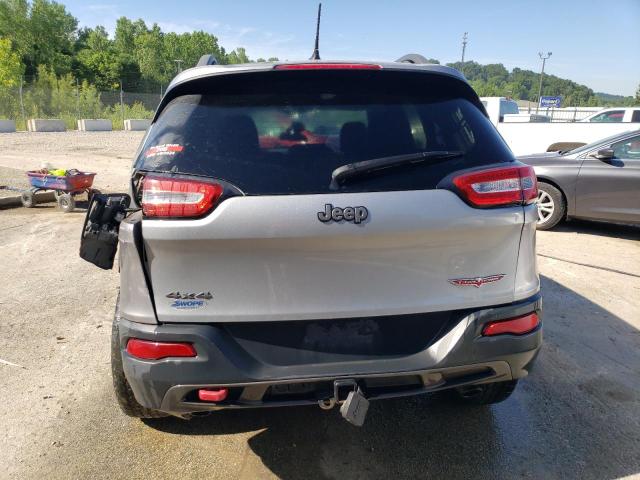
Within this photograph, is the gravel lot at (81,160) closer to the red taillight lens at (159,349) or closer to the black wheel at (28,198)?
the black wheel at (28,198)

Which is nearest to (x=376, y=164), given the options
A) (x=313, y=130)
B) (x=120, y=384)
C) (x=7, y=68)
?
(x=313, y=130)

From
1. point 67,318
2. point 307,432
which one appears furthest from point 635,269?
point 67,318

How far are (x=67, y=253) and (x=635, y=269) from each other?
674 centimetres

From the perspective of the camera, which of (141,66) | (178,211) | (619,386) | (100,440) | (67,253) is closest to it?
(178,211)

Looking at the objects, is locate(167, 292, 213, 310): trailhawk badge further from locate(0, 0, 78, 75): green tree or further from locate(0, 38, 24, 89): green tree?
locate(0, 0, 78, 75): green tree

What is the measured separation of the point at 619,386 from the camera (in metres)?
3.12

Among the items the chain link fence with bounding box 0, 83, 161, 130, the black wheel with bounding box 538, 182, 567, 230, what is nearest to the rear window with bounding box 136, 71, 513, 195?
the black wheel with bounding box 538, 182, 567, 230

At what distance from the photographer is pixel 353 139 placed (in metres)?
2.05

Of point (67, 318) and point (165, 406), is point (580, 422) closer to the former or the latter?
point (165, 406)

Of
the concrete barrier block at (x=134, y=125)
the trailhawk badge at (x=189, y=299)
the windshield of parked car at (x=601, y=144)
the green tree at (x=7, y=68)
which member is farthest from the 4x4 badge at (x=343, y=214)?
the green tree at (x=7, y=68)

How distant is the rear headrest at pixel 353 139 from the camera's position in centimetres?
201

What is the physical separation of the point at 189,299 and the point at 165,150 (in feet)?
Answer: 2.07

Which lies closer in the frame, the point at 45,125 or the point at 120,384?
the point at 120,384

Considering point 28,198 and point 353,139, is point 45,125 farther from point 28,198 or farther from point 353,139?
point 353,139
